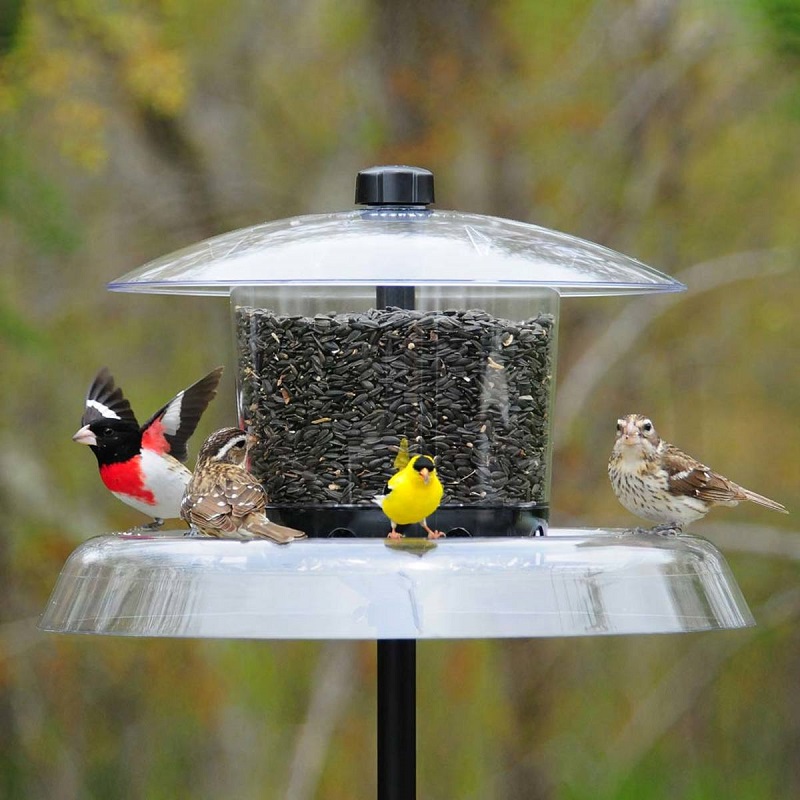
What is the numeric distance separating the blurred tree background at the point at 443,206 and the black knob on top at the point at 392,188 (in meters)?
4.34

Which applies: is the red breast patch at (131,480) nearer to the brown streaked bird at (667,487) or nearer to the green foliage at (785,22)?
the brown streaked bird at (667,487)

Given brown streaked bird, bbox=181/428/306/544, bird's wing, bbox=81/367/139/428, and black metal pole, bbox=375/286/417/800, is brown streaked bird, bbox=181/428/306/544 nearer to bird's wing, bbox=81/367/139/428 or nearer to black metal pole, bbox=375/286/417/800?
black metal pole, bbox=375/286/417/800

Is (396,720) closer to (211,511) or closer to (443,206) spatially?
(211,511)

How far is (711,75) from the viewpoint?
811cm

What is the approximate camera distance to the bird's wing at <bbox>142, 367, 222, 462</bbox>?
3.90m

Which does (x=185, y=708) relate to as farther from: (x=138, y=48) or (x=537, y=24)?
(x=537, y=24)

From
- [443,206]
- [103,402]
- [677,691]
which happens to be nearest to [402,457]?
[103,402]

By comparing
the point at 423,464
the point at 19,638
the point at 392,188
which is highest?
the point at 392,188

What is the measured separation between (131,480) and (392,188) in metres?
1.02

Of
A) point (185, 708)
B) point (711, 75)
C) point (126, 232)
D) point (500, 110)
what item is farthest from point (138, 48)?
point (185, 708)

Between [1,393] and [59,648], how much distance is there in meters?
1.46

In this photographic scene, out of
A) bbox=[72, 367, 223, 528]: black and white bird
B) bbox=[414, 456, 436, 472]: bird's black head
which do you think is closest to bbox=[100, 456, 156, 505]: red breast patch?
bbox=[72, 367, 223, 528]: black and white bird

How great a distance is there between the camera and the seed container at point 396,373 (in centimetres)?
335

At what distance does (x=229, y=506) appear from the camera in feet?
9.91
